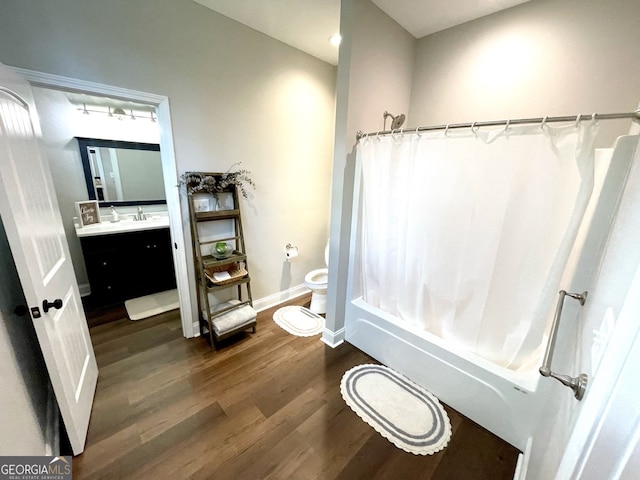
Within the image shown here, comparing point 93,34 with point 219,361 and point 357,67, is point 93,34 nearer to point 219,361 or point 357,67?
point 357,67

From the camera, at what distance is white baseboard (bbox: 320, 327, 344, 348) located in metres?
2.19

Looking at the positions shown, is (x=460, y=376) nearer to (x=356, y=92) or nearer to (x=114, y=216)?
(x=356, y=92)

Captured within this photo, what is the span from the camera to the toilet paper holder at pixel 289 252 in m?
2.77

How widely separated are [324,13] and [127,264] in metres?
3.12

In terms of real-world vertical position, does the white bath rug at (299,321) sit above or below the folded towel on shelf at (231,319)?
below

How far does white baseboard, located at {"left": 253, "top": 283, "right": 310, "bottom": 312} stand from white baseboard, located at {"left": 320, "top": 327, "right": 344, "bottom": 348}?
83 centimetres

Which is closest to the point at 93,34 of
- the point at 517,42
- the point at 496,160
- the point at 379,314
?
the point at 496,160

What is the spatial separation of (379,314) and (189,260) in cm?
167

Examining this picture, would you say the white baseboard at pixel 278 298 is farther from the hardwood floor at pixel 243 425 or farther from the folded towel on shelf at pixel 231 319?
the hardwood floor at pixel 243 425

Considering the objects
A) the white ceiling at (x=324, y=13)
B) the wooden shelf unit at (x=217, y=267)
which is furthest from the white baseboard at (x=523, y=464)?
the white ceiling at (x=324, y=13)

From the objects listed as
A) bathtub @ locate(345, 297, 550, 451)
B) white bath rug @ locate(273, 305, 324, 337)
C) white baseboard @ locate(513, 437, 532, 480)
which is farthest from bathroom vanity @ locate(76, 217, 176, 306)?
white baseboard @ locate(513, 437, 532, 480)

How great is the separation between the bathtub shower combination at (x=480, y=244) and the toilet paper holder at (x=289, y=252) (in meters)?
1.02

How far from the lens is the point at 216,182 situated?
82.4 inches

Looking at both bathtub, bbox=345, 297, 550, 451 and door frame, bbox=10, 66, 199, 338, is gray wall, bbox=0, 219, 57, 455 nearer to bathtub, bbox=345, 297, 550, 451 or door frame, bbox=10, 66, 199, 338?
door frame, bbox=10, 66, 199, 338
